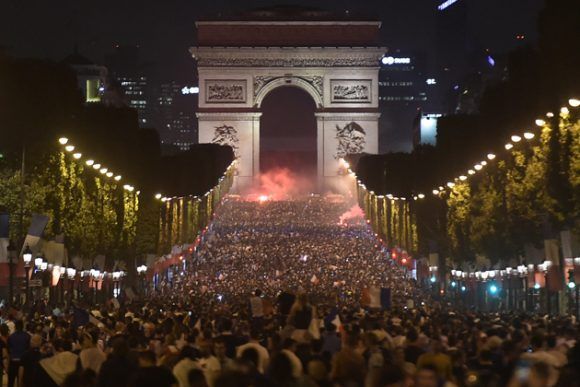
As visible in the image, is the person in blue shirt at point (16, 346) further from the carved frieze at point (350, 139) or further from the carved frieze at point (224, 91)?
the carved frieze at point (224, 91)

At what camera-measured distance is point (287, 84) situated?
446ft

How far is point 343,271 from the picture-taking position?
80438 mm

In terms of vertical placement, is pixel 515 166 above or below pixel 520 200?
above

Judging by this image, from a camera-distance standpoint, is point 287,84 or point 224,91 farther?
point 287,84

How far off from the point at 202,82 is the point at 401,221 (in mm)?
50205

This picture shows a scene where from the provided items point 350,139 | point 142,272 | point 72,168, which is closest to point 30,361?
point 72,168

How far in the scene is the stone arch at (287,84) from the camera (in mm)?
134375

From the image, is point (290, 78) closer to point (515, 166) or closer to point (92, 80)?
point (92, 80)

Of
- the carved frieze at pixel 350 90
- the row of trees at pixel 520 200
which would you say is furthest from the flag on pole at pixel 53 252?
the carved frieze at pixel 350 90

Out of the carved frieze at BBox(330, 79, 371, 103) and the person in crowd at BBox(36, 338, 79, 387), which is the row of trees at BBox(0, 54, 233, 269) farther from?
the carved frieze at BBox(330, 79, 371, 103)

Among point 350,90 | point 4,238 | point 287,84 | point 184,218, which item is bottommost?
point 4,238

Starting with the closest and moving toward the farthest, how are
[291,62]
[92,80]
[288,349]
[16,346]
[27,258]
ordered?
Answer: [288,349], [16,346], [27,258], [291,62], [92,80]

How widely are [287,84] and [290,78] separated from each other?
0.62 meters

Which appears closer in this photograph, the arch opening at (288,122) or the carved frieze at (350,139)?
the carved frieze at (350,139)
